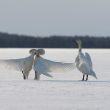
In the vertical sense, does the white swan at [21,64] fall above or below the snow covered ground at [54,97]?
above

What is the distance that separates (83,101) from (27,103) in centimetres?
92

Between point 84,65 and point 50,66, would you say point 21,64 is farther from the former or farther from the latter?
point 84,65

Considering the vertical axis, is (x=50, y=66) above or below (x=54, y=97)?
above

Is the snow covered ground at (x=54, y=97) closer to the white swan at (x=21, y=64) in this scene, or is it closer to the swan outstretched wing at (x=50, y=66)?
the swan outstretched wing at (x=50, y=66)

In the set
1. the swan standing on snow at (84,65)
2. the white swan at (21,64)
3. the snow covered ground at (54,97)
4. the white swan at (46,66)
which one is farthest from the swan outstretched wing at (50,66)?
the snow covered ground at (54,97)

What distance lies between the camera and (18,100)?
7.80m

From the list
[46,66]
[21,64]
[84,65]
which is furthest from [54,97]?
[21,64]

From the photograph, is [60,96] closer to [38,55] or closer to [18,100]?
[18,100]

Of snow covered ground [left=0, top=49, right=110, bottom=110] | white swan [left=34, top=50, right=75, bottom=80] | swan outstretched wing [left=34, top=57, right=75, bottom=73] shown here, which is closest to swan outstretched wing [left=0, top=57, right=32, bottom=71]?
white swan [left=34, top=50, right=75, bottom=80]

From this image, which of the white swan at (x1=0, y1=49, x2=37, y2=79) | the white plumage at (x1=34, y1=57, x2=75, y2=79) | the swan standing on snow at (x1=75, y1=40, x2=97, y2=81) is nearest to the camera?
the swan standing on snow at (x1=75, y1=40, x2=97, y2=81)

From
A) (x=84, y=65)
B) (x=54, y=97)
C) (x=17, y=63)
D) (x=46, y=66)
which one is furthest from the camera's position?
(x=17, y=63)

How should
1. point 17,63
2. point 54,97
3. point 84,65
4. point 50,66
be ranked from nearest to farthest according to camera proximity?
point 54,97 → point 84,65 → point 50,66 → point 17,63

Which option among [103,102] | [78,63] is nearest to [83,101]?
[103,102]

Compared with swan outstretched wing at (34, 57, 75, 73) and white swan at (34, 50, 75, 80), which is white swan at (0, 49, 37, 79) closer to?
white swan at (34, 50, 75, 80)
